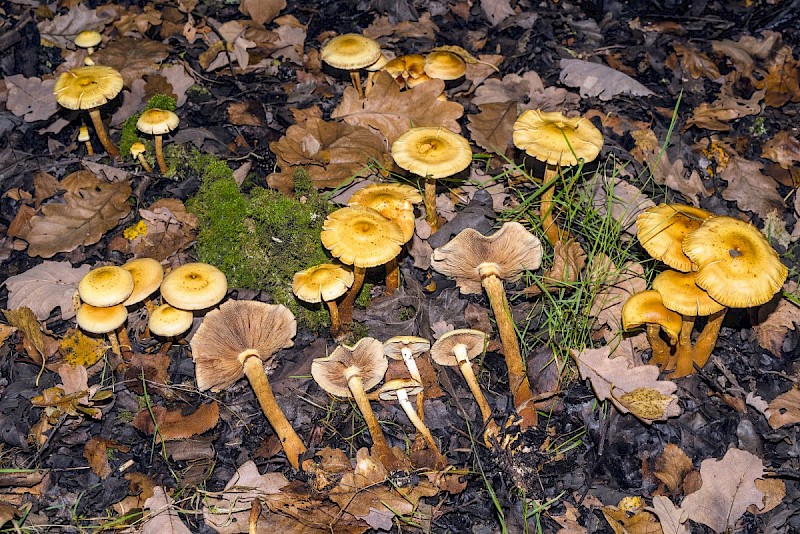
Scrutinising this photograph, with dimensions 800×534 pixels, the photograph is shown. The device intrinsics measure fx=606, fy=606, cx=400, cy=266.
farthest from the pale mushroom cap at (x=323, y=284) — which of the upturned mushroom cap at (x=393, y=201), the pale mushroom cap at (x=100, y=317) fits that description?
the pale mushroom cap at (x=100, y=317)

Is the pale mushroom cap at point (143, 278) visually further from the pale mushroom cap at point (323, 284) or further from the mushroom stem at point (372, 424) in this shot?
the mushroom stem at point (372, 424)

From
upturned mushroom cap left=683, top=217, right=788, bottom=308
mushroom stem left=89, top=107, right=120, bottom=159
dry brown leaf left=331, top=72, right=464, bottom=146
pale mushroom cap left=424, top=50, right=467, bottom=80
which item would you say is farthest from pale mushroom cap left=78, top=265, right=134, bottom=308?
upturned mushroom cap left=683, top=217, right=788, bottom=308

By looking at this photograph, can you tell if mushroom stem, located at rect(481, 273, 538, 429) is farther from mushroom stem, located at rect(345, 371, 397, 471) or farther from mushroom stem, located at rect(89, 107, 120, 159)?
mushroom stem, located at rect(89, 107, 120, 159)

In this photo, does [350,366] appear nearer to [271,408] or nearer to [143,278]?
[271,408]

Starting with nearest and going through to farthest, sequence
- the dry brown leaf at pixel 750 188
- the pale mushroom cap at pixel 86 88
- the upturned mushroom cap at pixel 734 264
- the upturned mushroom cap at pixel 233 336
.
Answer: the upturned mushroom cap at pixel 734 264
the upturned mushroom cap at pixel 233 336
the pale mushroom cap at pixel 86 88
the dry brown leaf at pixel 750 188

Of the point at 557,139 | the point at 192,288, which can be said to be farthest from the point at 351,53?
the point at 192,288

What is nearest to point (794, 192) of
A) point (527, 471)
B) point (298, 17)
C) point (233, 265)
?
point (527, 471)

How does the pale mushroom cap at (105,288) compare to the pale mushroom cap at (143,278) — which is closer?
the pale mushroom cap at (105,288)
